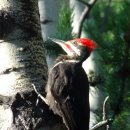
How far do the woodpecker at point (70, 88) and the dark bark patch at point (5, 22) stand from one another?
18.9 inches

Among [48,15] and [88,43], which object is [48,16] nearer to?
[48,15]

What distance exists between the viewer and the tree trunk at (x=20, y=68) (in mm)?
3379

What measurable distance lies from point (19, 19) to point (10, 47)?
0.17 metres

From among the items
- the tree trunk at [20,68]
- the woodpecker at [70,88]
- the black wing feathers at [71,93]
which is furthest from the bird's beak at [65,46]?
the tree trunk at [20,68]

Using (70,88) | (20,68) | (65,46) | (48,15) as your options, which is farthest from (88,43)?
(48,15)

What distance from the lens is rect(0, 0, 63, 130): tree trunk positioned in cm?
338

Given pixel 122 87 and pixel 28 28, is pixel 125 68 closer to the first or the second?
pixel 122 87

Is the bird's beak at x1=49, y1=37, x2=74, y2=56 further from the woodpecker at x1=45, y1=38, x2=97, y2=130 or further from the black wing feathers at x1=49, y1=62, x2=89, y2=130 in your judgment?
the black wing feathers at x1=49, y1=62, x2=89, y2=130

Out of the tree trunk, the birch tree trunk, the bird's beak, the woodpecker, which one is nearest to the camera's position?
the tree trunk

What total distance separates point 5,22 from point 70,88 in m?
0.69

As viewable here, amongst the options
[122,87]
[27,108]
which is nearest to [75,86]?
[122,87]

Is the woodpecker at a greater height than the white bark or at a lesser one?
lesser

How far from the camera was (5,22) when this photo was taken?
3467mm

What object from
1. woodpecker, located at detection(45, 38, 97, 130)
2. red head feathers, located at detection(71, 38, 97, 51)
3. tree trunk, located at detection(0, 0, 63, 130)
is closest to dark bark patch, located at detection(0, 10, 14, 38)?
tree trunk, located at detection(0, 0, 63, 130)
